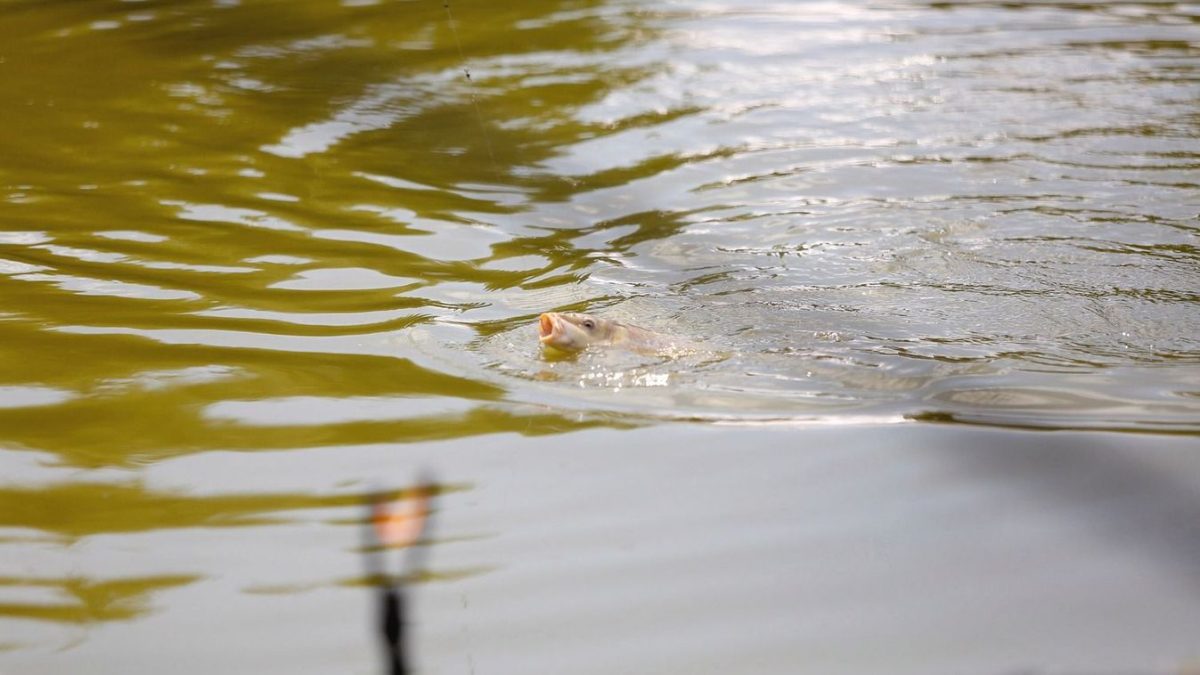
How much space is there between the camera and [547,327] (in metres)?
5.21

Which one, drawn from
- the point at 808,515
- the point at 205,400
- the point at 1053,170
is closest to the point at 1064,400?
the point at 808,515

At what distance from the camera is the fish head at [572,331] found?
5180 mm

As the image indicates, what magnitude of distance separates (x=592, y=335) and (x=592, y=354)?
90mm

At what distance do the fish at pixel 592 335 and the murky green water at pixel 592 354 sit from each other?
95mm

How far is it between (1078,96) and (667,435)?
6.68m

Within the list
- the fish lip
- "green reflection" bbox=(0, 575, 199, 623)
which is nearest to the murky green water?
"green reflection" bbox=(0, 575, 199, 623)

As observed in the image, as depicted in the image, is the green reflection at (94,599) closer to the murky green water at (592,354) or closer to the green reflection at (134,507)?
the murky green water at (592,354)

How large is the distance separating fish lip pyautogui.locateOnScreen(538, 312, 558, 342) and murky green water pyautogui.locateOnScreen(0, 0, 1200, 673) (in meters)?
0.12

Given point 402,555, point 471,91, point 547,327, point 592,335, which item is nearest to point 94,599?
point 402,555

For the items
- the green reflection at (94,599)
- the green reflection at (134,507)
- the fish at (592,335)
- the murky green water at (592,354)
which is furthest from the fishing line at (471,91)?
the green reflection at (94,599)

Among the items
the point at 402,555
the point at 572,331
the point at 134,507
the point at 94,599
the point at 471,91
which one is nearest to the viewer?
the point at 94,599

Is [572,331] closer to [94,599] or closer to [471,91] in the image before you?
[94,599]

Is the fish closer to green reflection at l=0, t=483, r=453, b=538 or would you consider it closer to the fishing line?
green reflection at l=0, t=483, r=453, b=538

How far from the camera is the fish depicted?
5.19m
